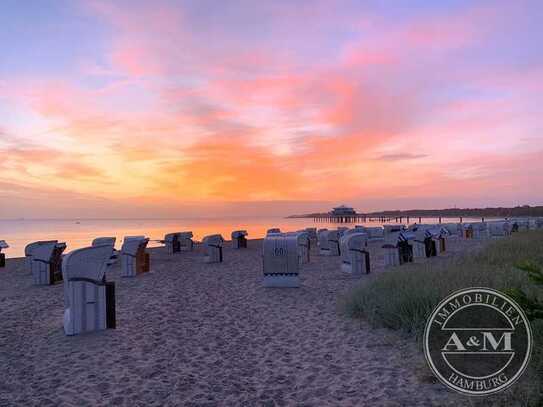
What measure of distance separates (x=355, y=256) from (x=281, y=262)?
3.11 meters

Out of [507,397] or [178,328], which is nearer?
[507,397]

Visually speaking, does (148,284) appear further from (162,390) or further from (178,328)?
(162,390)

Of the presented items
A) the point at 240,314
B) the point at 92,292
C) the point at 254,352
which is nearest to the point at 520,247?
the point at 240,314

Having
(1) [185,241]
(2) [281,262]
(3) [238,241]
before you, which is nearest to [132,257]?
(2) [281,262]

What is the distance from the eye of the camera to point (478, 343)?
5.45 m

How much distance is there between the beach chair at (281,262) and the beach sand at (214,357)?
3.92 feet

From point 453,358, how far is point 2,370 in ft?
19.0

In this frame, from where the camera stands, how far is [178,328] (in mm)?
7684

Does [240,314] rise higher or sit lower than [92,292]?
lower

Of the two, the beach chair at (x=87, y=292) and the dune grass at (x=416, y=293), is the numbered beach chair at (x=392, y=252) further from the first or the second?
the beach chair at (x=87, y=292)

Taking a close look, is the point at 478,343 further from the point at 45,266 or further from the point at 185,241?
the point at 185,241

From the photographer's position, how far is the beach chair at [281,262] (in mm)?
11695

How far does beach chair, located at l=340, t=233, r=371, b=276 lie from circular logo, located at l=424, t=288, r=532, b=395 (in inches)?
277

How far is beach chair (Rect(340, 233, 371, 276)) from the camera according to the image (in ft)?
45.1
